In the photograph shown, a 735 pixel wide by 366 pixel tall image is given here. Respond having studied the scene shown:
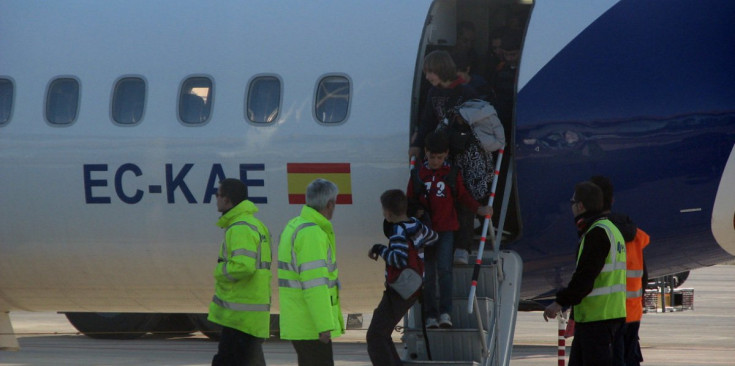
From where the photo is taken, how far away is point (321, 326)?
828 centimetres

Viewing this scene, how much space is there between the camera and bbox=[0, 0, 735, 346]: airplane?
10172 mm

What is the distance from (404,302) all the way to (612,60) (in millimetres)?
2656

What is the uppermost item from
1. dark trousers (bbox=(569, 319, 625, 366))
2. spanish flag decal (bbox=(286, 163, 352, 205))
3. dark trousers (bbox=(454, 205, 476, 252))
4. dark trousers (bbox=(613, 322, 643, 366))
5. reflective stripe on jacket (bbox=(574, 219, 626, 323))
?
spanish flag decal (bbox=(286, 163, 352, 205))

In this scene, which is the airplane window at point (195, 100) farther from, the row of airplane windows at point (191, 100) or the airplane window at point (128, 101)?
the airplane window at point (128, 101)

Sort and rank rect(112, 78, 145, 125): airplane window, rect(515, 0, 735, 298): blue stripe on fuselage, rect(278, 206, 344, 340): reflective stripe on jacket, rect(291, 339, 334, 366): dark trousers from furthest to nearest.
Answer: rect(112, 78, 145, 125): airplane window < rect(515, 0, 735, 298): blue stripe on fuselage < rect(291, 339, 334, 366): dark trousers < rect(278, 206, 344, 340): reflective stripe on jacket

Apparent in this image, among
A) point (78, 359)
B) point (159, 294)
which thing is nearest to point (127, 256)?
point (159, 294)

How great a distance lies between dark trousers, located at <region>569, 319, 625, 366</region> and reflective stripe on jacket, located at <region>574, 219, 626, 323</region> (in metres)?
0.06

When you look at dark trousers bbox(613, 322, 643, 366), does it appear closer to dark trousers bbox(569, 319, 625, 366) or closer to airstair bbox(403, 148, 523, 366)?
dark trousers bbox(569, 319, 625, 366)

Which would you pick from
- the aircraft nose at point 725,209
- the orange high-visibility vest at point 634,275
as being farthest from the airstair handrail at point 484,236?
the aircraft nose at point 725,209

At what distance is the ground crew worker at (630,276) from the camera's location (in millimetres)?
9688

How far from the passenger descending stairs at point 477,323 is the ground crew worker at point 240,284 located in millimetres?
1303

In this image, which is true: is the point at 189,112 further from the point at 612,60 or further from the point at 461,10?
the point at 612,60

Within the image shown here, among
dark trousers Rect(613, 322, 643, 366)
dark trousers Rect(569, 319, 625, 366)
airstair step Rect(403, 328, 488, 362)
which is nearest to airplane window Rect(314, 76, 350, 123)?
airstair step Rect(403, 328, 488, 362)

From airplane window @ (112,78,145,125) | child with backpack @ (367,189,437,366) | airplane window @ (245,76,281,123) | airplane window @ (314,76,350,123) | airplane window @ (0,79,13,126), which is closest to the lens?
child with backpack @ (367,189,437,366)
